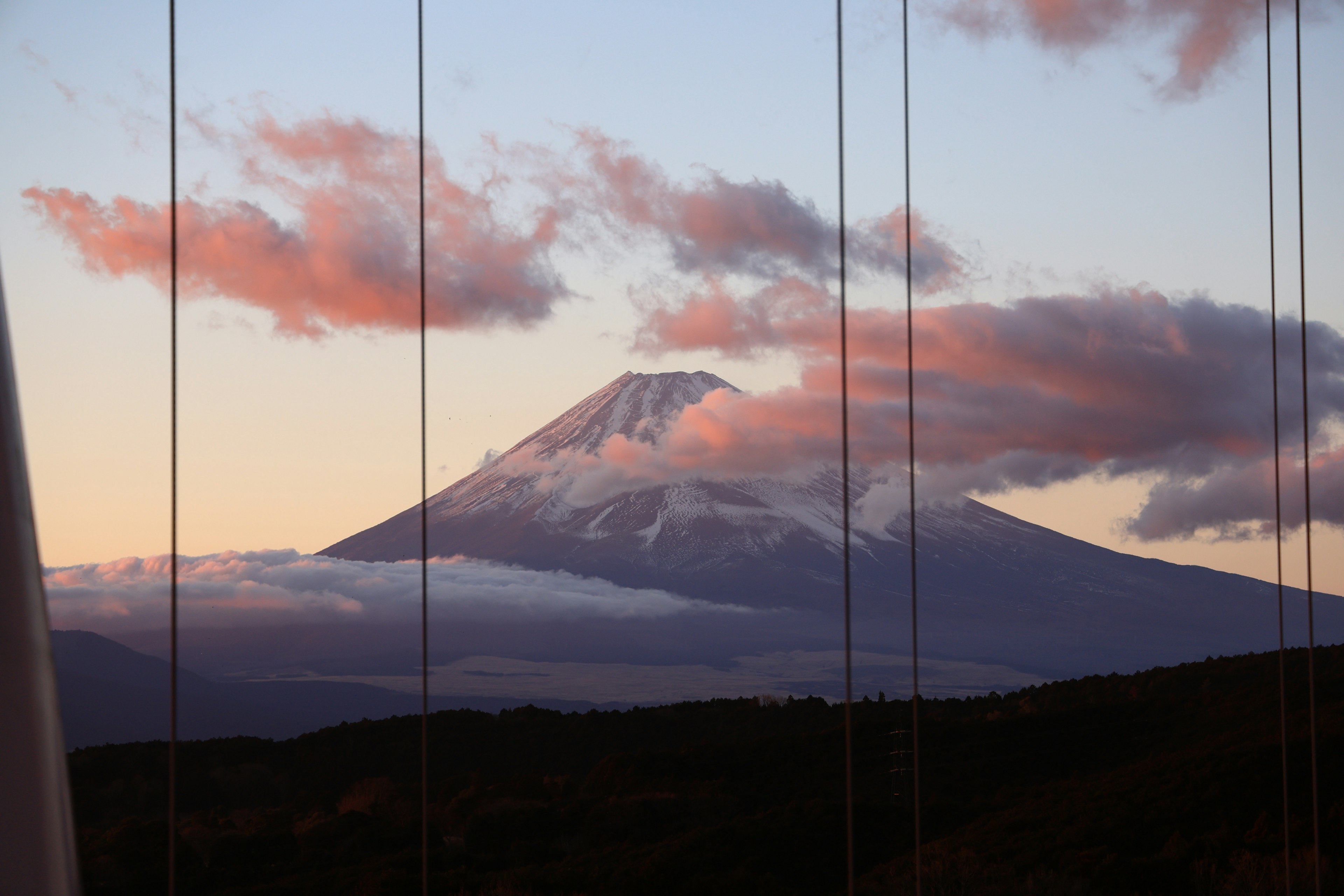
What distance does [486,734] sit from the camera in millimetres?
48906

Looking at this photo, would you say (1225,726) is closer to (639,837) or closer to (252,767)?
(639,837)

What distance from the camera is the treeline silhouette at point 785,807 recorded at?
1955 cm

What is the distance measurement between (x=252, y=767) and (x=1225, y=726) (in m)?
31.2

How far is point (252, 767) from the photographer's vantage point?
43281mm

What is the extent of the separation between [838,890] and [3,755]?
21583 mm

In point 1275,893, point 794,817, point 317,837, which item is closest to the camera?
point 1275,893

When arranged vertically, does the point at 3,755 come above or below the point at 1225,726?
above

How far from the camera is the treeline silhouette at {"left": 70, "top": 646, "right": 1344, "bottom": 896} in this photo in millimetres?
19547

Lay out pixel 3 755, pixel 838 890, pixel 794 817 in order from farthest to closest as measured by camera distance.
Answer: pixel 794 817 < pixel 838 890 < pixel 3 755

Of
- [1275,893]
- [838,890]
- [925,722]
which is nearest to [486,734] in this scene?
[925,722]

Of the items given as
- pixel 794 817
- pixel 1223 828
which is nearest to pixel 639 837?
pixel 794 817

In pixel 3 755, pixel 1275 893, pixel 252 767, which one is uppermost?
pixel 3 755

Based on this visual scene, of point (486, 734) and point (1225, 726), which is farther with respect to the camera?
point (486, 734)

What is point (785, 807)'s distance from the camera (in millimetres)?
27625
